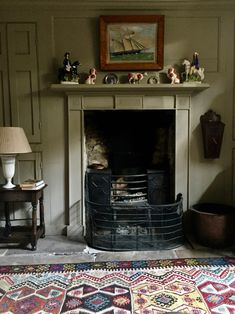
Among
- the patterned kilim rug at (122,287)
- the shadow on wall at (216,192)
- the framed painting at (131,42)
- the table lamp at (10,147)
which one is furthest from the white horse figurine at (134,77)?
the patterned kilim rug at (122,287)

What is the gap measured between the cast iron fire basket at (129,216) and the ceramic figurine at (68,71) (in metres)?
0.99

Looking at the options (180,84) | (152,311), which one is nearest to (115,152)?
(180,84)

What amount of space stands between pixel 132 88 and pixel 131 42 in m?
0.51

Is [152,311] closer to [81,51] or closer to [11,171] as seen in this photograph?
[11,171]

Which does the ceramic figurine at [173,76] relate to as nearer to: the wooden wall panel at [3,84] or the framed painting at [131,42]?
the framed painting at [131,42]

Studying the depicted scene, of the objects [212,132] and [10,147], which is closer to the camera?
[10,147]

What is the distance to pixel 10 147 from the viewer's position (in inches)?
109

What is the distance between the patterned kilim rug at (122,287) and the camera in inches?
76.7

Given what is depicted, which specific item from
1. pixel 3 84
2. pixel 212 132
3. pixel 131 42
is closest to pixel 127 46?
pixel 131 42

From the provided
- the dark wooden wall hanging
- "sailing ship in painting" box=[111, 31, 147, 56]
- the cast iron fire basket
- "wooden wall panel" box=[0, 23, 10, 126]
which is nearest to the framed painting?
"sailing ship in painting" box=[111, 31, 147, 56]

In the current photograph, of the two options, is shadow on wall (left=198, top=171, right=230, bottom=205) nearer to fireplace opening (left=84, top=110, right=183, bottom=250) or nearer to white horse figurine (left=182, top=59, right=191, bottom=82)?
fireplace opening (left=84, top=110, right=183, bottom=250)

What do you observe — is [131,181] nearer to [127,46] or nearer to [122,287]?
[122,287]

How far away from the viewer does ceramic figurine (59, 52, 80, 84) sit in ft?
9.85

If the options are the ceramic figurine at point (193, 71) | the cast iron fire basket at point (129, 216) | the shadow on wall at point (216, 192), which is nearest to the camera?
the cast iron fire basket at point (129, 216)
